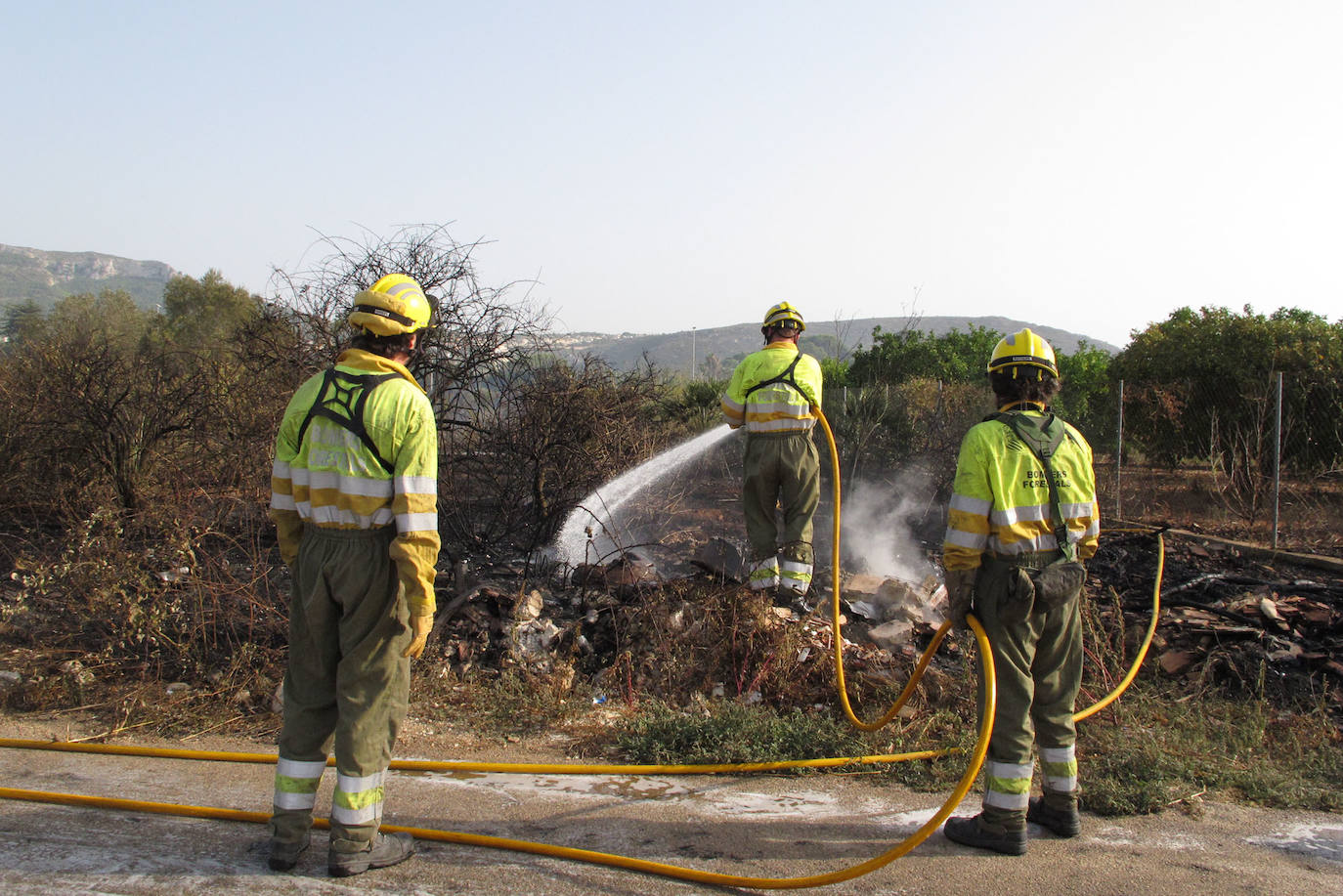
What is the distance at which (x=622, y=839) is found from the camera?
3.26 metres

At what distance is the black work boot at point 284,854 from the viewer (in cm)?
292

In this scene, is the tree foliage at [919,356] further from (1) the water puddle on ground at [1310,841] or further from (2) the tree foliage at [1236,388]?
(1) the water puddle on ground at [1310,841]

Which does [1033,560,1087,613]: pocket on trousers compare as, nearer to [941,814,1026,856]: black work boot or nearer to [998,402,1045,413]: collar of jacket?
[998,402,1045,413]: collar of jacket

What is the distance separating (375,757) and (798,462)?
3.57 meters

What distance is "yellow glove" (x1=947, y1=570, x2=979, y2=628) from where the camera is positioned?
328 centimetres

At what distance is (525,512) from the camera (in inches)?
270

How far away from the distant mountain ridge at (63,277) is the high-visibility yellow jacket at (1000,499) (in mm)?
147308

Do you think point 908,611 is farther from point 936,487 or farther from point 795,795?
point 936,487

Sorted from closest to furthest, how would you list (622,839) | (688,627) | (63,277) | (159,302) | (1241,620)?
(622,839), (688,627), (1241,620), (159,302), (63,277)

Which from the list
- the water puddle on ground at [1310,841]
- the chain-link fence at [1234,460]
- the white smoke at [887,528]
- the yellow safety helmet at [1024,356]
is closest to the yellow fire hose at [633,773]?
the water puddle on ground at [1310,841]

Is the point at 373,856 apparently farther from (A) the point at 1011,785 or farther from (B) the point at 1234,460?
(B) the point at 1234,460

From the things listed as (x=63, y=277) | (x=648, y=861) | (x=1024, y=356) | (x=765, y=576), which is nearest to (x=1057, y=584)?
(x=1024, y=356)

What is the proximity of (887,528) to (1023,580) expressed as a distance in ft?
20.6

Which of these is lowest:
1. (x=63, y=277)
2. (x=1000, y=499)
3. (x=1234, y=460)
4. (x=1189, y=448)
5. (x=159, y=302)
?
(x=1000, y=499)
